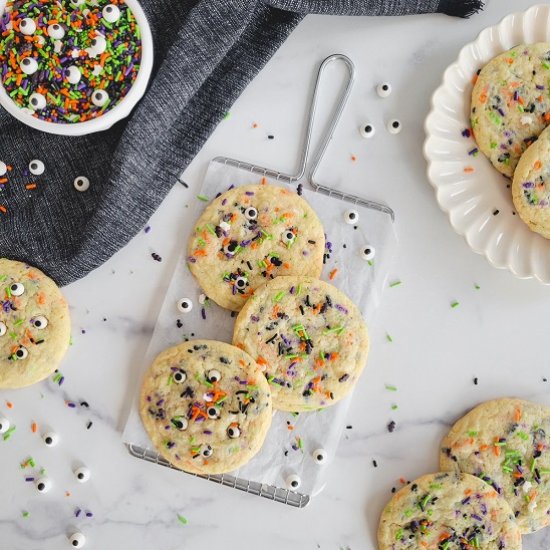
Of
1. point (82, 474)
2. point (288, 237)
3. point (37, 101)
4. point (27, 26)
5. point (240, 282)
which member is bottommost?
point (82, 474)

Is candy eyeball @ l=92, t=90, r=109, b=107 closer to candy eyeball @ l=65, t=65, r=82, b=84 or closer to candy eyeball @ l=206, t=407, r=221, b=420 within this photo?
candy eyeball @ l=65, t=65, r=82, b=84

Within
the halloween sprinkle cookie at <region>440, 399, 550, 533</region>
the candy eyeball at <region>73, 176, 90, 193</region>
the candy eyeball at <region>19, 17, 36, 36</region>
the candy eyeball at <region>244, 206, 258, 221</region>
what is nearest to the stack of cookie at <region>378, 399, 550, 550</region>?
the halloween sprinkle cookie at <region>440, 399, 550, 533</region>

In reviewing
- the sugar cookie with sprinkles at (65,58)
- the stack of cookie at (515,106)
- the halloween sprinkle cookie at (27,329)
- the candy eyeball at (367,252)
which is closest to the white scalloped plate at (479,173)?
the stack of cookie at (515,106)

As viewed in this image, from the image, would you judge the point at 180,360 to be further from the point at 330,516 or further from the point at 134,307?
the point at 330,516

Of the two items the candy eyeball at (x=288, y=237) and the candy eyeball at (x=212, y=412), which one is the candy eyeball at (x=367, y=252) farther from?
the candy eyeball at (x=212, y=412)

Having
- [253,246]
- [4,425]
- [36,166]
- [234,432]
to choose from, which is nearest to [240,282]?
[253,246]

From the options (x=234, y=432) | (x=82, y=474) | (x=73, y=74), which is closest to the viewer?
(x=73, y=74)

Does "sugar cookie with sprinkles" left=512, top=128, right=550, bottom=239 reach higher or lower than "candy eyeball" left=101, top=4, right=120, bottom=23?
lower

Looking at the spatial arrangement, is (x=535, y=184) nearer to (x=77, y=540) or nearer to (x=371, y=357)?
(x=371, y=357)
